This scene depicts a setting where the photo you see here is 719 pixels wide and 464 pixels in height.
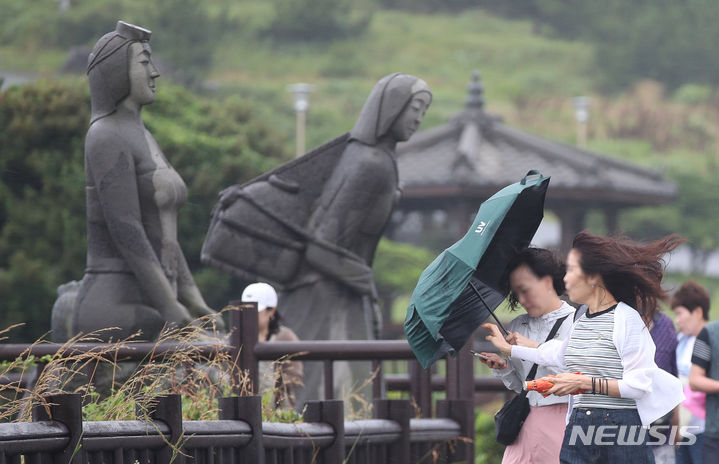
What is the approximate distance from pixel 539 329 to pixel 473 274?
15.7 inches

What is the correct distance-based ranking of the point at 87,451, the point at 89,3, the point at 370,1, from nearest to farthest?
the point at 87,451, the point at 89,3, the point at 370,1

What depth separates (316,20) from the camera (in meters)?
49.1

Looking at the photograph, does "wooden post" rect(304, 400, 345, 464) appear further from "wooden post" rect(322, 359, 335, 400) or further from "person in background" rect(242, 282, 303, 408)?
"person in background" rect(242, 282, 303, 408)

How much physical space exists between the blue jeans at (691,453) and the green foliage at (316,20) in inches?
1671

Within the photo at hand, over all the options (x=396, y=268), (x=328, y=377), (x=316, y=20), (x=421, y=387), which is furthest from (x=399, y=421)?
(x=316, y=20)

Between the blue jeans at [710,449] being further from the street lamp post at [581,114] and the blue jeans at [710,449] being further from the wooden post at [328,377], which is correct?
the street lamp post at [581,114]

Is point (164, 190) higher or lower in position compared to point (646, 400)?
higher

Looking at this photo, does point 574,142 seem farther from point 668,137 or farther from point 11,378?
point 11,378

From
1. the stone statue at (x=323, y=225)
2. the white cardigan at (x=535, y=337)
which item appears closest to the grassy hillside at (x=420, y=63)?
the stone statue at (x=323, y=225)

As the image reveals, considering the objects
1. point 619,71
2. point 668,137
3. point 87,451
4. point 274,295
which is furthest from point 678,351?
point 619,71

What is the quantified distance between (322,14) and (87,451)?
45498 millimetres

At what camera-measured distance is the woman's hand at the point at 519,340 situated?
4.68 metres

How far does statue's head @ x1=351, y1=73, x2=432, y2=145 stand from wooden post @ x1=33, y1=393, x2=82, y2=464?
4067mm

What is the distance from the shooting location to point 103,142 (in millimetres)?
6602
